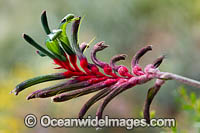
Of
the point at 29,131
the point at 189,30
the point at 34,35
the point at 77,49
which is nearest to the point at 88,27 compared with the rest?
the point at 34,35

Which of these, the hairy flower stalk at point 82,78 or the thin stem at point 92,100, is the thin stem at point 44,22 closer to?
the hairy flower stalk at point 82,78

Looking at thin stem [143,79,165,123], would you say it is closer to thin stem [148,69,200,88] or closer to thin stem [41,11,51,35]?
thin stem [148,69,200,88]

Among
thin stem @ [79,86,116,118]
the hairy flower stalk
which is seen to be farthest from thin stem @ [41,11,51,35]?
thin stem @ [79,86,116,118]

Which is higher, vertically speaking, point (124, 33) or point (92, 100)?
point (124, 33)

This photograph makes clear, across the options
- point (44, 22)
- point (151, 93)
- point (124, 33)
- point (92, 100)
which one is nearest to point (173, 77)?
point (151, 93)

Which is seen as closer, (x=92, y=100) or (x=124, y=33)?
(x=92, y=100)

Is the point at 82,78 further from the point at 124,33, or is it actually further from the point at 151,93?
the point at 124,33

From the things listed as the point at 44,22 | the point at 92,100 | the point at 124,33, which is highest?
the point at 124,33

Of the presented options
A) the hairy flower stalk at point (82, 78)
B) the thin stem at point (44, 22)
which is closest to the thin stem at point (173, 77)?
the hairy flower stalk at point (82, 78)
